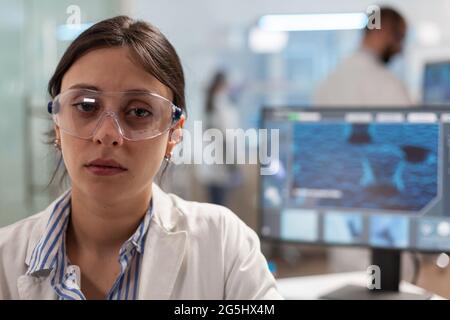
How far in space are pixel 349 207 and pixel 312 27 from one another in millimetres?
439

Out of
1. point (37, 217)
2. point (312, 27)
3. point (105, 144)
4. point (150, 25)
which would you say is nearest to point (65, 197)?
point (37, 217)

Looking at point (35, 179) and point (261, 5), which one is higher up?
point (261, 5)

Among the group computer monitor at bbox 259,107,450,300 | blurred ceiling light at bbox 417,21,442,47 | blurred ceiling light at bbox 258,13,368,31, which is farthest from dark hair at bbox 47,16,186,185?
blurred ceiling light at bbox 417,21,442,47

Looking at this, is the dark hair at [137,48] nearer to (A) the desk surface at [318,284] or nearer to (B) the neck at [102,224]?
(B) the neck at [102,224]

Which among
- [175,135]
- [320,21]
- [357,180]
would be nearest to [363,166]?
[357,180]

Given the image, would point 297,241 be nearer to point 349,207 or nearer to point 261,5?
point 349,207

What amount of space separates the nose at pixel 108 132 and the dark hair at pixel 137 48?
3.4 inches

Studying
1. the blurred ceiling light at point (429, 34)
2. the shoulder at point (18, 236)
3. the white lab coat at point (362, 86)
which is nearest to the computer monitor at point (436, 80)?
the white lab coat at point (362, 86)

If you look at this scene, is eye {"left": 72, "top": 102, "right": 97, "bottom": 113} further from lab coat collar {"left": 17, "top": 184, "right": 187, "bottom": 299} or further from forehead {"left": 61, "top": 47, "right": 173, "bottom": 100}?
lab coat collar {"left": 17, "top": 184, "right": 187, "bottom": 299}

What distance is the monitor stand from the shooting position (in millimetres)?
1007

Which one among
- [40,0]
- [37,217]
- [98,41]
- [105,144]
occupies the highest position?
[40,0]

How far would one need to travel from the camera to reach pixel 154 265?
820 mm

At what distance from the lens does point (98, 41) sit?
771 mm

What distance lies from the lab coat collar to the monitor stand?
0.36m
